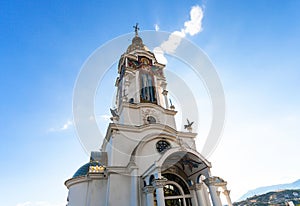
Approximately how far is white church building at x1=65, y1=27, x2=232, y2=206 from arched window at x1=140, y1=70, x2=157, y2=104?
9.2 inches

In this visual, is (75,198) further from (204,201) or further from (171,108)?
(171,108)

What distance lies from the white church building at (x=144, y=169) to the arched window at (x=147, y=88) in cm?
23

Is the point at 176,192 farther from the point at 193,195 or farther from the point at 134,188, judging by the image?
the point at 134,188

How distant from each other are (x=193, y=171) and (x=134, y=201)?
13.3 feet

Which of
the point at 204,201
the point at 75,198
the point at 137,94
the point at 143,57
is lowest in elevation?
the point at 204,201

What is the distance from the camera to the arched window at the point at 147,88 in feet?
54.3

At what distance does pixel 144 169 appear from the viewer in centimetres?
1041

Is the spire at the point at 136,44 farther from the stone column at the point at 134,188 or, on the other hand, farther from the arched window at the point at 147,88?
the stone column at the point at 134,188

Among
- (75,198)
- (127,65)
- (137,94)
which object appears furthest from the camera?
(127,65)

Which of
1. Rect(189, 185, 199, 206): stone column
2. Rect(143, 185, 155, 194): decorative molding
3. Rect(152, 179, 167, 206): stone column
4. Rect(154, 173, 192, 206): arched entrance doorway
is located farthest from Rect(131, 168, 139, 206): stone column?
Rect(189, 185, 199, 206): stone column

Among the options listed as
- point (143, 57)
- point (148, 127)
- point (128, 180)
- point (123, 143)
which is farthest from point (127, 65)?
point (128, 180)

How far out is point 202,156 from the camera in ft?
31.9

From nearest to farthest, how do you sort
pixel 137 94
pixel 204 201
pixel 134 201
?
pixel 134 201
pixel 204 201
pixel 137 94

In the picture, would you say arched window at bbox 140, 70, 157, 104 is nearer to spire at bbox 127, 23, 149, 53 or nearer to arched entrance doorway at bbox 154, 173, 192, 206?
spire at bbox 127, 23, 149, 53
